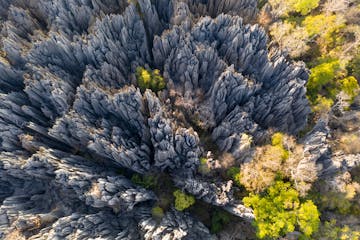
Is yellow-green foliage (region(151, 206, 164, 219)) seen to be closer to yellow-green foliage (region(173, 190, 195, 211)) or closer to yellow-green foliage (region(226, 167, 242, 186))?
yellow-green foliage (region(173, 190, 195, 211))

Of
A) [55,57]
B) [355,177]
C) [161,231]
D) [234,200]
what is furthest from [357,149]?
[55,57]

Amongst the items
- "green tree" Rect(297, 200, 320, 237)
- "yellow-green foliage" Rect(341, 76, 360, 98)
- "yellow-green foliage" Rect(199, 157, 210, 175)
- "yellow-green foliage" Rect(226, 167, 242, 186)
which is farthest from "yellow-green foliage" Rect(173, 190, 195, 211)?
"yellow-green foliage" Rect(341, 76, 360, 98)

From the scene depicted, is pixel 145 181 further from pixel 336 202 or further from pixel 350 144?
pixel 350 144

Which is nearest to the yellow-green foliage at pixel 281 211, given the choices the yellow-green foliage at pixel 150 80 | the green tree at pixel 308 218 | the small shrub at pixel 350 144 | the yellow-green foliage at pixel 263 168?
the green tree at pixel 308 218

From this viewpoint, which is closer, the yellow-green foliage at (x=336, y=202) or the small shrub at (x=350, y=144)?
the yellow-green foliage at (x=336, y=202)

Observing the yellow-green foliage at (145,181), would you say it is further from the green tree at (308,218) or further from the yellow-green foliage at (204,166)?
the green tree at (308,218)

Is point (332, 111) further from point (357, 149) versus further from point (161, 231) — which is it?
point (161, 231)

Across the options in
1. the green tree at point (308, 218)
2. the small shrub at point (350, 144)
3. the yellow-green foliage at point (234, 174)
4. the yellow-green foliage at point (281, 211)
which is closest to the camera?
the green tree at point (308, 218)
